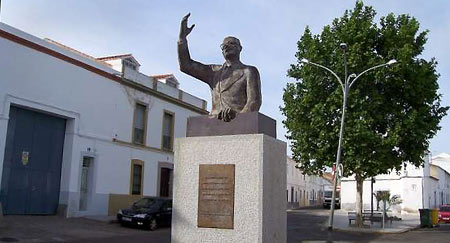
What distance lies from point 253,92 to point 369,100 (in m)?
17.6

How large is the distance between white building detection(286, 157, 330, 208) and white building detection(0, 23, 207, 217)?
29.0m

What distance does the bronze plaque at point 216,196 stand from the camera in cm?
682

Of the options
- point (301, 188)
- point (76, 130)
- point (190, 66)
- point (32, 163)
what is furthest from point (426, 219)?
point (301, 188)

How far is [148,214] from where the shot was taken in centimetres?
2067

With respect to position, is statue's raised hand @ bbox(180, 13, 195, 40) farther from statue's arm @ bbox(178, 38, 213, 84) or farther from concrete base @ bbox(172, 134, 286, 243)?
concrete base @ bbox(172, 134, 286, 243)

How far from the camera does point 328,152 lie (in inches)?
962

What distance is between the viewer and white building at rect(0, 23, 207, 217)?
19.5 metres

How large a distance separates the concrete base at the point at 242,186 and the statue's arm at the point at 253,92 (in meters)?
0.49

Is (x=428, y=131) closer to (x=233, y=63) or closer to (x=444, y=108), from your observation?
(x=444, y=108)

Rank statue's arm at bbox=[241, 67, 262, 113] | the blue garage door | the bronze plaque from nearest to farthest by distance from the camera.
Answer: the bronze plaque, statue's arm at bbox=[241, 67, 262, 113], the blue garage door

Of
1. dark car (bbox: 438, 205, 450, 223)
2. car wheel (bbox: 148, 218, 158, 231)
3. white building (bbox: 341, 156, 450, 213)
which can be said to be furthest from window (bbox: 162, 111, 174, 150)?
white building (bbox: 341, 156, 450, 213)

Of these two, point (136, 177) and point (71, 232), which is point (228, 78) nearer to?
point (71, 232)

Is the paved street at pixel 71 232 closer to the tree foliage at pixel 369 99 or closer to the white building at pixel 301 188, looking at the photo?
the tree foliage at pixel 369 99

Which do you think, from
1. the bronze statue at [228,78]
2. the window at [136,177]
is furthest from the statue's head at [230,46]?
the window at [136,177]
